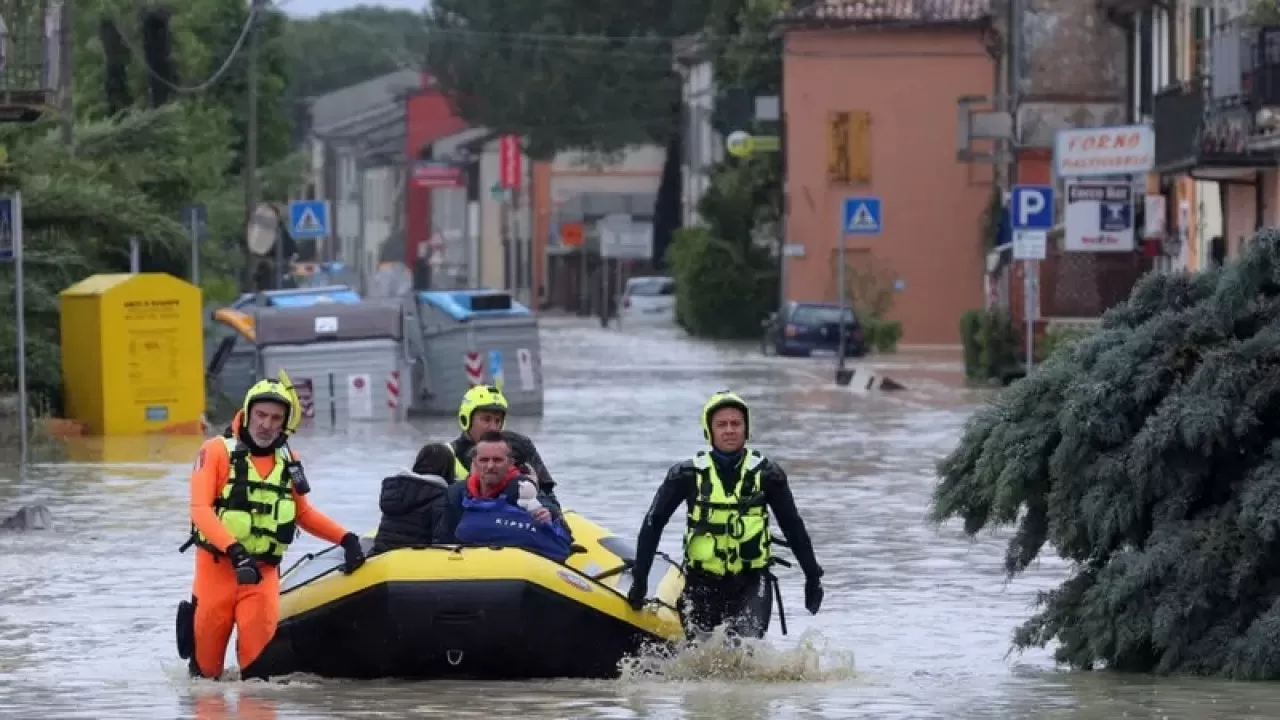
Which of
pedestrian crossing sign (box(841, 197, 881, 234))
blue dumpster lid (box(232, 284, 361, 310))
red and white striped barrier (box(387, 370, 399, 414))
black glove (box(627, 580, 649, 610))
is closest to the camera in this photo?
black glove (box(627, 580, 649, 610))

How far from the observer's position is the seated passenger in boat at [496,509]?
13430mm

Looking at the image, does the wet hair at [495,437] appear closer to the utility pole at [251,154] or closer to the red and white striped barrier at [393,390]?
the red and white striped barrier at [393,390]

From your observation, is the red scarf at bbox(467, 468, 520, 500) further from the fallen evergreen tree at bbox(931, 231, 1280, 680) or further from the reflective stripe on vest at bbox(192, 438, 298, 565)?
the fallen evergreen tree at bbox(931, 231, 1280, 680)

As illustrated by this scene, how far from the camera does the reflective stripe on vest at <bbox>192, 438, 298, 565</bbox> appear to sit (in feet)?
Result: 42.1

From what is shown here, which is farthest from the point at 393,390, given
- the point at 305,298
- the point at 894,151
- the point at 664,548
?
the point at 894,151

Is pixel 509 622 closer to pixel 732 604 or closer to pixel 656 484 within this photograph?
pixel 732 604

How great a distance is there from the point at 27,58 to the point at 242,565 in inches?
654

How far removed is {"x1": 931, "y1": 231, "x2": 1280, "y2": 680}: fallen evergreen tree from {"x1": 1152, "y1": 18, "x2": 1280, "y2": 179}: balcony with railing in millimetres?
23772

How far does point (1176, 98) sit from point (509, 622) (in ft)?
105

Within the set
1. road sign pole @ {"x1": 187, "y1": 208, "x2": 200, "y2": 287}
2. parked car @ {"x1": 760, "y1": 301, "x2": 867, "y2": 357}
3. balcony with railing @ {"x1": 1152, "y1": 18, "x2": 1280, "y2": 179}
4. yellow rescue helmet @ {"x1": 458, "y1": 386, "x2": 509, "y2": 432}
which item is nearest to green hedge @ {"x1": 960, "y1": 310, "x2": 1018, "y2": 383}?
balcony with railing @ {"x1": 1152, "y1": 18, "x2": 1280, "y2": 179}

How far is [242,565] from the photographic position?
12625 millimetres

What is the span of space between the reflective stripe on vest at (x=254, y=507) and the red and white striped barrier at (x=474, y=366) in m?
24.8

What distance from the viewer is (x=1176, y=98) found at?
4378 cm

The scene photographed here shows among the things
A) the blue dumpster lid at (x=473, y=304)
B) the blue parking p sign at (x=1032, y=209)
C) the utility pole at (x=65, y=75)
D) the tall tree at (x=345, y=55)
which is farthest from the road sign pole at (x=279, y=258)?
the tall tree at (x=345, y=55)
